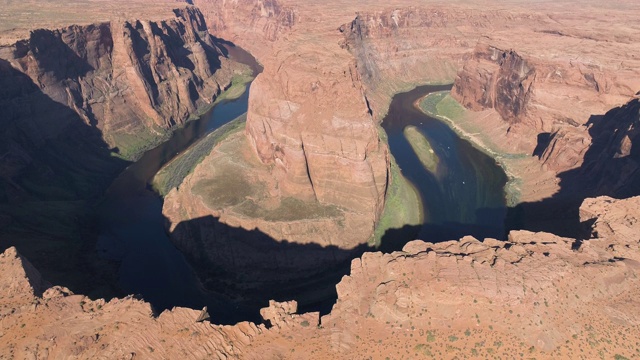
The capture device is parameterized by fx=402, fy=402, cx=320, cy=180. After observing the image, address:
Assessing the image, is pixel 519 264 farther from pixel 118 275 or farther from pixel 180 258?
pixel 118 275

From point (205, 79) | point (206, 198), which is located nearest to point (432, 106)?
point (205, 79)

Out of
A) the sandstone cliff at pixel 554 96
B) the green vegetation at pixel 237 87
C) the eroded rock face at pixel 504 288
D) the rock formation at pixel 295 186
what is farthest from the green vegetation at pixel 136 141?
the sandstone cliff at pixel 554 96

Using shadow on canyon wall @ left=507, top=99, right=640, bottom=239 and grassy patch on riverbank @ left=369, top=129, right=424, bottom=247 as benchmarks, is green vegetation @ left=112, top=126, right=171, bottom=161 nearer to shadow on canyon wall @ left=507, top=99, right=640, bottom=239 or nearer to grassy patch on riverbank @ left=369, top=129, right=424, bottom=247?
grassy patch on riverbank @ left=369, top=129, right=424, bottom=247

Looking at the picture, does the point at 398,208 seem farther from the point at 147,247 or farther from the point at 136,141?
the point at 136,141

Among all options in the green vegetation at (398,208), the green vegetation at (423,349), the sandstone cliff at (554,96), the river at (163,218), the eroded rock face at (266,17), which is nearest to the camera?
the green vegetation at (423,349)

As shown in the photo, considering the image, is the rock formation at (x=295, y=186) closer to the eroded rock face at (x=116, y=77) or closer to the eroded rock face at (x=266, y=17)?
the eroded rock face at (x=116, y=77)

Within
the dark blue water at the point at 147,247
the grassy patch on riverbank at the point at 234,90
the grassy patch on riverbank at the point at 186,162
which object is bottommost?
the dark blue water at the point at 147,247

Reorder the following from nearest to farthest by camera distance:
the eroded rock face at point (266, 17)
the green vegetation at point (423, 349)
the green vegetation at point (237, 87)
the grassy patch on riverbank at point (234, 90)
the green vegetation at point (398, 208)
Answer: the green vegetation at point (423, 349) < the green vegetation at point (398, 208) < the grassy patch on riverbank at point (234, 90) < the green vegetation at point (237, 87) < the eroded rock face at point (266, 17)
